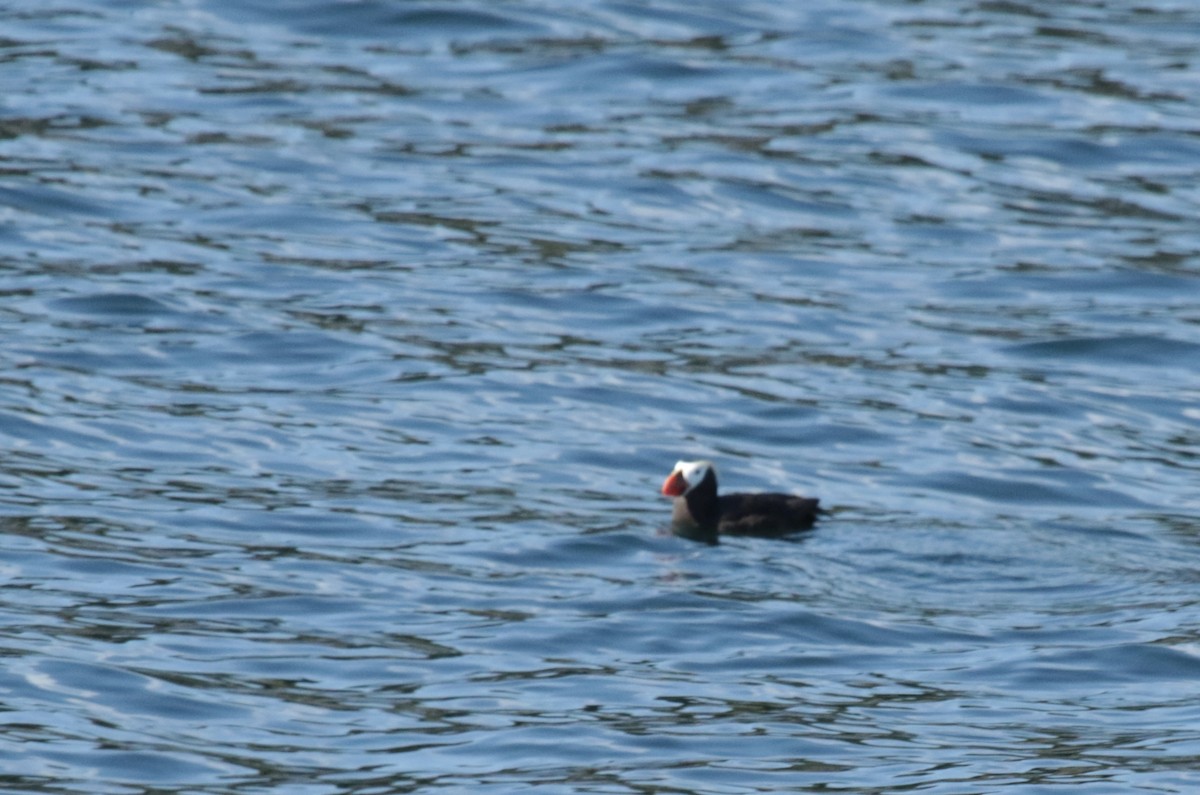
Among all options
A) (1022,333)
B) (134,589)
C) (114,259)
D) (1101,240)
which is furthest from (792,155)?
(134,589)

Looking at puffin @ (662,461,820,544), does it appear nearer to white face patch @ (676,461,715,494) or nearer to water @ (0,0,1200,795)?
white face patch @ (676,461,715,494)

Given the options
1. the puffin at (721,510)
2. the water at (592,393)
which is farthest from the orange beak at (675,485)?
the water at (592,393)

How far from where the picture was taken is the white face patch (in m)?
12.2

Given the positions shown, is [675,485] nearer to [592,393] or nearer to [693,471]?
[693,471]

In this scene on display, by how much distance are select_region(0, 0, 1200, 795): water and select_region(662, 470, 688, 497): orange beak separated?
0.21 meters

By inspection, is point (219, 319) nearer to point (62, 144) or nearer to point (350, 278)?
point (350, 278)

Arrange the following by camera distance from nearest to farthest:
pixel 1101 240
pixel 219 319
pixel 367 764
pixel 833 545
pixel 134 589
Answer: pixel 367 764
pixel 134 589
pixel 833 545
pixel 219 319
pixel 1101 240

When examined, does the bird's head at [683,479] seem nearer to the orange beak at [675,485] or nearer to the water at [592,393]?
the orange beak at [675,485]

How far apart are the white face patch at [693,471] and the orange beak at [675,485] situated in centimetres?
2

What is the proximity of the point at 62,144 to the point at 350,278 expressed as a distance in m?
3.71

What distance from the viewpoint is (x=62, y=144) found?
1816 centimetres

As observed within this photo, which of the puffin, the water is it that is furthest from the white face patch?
the water

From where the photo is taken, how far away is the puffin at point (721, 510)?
12.0 m

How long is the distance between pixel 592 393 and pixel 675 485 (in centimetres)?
182
